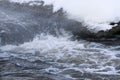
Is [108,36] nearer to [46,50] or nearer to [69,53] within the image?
[69,53]

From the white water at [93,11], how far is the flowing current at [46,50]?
0.31 m

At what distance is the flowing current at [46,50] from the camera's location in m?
7.65

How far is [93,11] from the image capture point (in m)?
10.2

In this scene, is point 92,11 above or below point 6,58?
above

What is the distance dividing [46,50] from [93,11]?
2.21 metres

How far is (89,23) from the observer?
32.4 feet

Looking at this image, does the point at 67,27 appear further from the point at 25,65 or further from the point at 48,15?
the point at 25,65

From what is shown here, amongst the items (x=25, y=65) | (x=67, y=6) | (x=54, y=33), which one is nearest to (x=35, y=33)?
(x=54, y=33)

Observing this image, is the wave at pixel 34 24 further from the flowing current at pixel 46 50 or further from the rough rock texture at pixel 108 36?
the rough rock texture at pixel 108 36

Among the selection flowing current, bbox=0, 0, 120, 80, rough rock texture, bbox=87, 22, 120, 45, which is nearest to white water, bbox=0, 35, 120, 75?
flowing current, bbox=0, 0, 120, 80

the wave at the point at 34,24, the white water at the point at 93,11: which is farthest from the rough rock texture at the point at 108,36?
the wave at the point at 34,24

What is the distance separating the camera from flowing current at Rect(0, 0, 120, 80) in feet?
25.1

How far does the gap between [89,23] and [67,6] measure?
144cm

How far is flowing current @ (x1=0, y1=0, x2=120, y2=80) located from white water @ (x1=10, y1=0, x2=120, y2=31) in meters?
0.31
